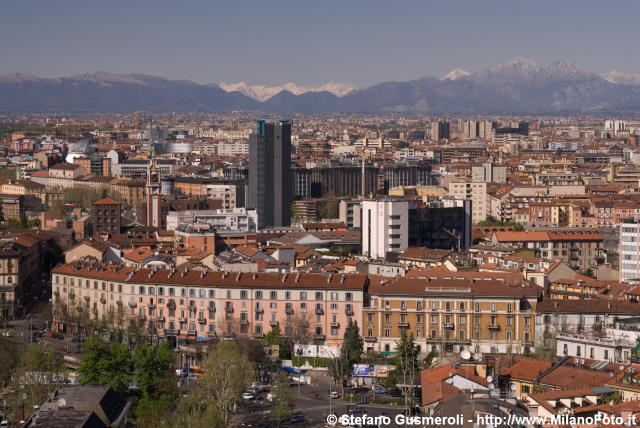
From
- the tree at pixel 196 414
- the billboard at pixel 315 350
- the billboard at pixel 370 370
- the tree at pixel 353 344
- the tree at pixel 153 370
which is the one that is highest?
the tree at pixel 196 414

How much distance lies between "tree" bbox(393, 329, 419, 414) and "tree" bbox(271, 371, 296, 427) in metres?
1.73

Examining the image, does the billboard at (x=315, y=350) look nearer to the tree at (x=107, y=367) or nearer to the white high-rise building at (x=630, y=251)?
the tree at (x=107, y=367)

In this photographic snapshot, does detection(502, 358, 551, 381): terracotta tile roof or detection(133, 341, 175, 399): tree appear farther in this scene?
detection(133, 341, 175, 399): tree

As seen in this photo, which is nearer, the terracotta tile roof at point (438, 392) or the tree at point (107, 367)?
the terracotta tile roof at point (438, 392)

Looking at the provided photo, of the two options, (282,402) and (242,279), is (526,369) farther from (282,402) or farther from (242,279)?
(242,279)

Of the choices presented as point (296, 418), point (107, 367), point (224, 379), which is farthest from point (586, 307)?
point (107, 367)

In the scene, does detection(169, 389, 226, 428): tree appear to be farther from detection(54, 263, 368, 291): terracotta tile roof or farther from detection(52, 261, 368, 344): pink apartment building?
detection(54, 263, 368, 291): terracotta tile roof

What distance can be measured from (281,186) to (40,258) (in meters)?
15.8

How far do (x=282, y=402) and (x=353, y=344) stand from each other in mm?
4576

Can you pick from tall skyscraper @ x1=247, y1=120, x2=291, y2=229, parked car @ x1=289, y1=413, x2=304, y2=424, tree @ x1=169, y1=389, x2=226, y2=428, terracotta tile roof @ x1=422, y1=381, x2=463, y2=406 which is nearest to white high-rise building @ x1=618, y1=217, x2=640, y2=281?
parked car @ x1=289, y1=413, x2=304, y2=424

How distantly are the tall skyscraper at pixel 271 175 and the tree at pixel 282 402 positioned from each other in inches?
1184

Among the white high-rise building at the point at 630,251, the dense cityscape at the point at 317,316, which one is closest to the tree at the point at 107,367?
the dense cityscape at the point at 317,316

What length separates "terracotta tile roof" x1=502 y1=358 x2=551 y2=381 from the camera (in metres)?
19.2

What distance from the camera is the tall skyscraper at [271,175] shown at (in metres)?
50.9
